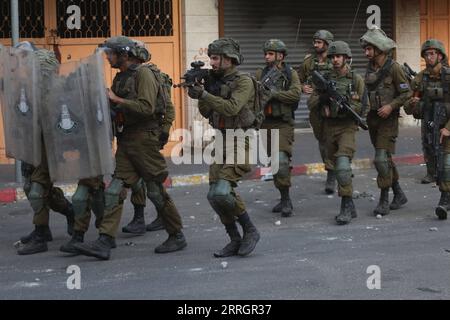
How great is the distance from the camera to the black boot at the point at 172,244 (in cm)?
709

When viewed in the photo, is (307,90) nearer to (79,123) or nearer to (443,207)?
(443,207)

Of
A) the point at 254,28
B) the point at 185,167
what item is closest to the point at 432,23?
the point at 254,28

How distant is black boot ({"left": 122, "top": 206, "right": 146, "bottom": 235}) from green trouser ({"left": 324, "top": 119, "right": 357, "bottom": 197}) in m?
1.98

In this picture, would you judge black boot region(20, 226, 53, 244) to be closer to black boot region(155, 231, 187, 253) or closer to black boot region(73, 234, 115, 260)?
black boot region(73, 234, 115, 260)

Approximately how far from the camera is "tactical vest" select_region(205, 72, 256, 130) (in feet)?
21.9

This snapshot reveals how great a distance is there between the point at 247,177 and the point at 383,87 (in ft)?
11.1

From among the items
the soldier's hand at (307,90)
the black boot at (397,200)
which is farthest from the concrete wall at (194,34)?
the black boot at (397,200)

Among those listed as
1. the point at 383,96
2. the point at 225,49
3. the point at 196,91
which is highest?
the point at 225,49

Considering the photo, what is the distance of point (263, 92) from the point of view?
717 centimetres

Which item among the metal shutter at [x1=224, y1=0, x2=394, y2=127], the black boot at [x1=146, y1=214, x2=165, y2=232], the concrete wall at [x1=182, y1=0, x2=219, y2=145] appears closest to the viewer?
the black boot at [x1=146, y1=214, x2=165, y2=232]

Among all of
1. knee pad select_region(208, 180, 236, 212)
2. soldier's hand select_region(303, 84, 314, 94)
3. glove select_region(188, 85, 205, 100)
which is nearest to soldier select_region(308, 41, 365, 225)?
soldier's hand select_region(303, 84, 314, 94)

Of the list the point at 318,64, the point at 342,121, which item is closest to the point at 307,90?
the point at 318,64

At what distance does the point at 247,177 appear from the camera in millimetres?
11500

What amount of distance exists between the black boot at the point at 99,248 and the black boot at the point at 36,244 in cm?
68
